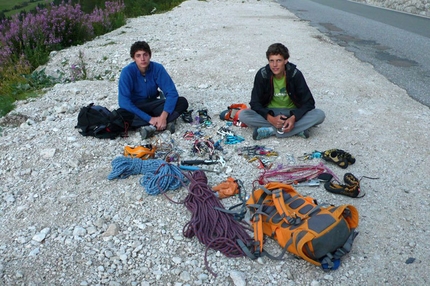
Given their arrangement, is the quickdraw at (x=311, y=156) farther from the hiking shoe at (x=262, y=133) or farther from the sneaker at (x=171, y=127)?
the sneaker at (x=171, y=127)

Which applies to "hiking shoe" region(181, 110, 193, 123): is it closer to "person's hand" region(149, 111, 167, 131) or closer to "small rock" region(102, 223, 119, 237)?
"person's hand" region(149, 111, 167, 131)

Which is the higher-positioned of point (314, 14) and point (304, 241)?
point (304, 241)

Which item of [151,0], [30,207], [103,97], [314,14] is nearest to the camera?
[30,207]

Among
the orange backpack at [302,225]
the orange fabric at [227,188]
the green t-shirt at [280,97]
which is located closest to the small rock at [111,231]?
the orange fabric at [227,188]

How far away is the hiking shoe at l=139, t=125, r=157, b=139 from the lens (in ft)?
18.6

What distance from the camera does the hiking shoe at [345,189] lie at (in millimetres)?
4250

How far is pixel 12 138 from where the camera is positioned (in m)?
5.83

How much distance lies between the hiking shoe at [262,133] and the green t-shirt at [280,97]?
45 centimetres

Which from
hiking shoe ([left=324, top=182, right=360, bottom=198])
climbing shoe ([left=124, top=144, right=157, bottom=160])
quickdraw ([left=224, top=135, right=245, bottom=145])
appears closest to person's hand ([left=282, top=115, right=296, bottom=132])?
quickdraw ([left=224, top=135, right=245, bottom=145])

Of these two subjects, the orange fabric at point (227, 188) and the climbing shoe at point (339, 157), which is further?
the climbing shoe at point (339, 157)

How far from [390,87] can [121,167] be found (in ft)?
17.8

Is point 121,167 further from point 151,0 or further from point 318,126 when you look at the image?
point 151,0

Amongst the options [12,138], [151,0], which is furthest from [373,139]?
[151,0]

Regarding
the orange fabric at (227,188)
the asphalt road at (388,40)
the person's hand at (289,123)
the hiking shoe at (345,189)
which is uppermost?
the person's hand at (289,123)
